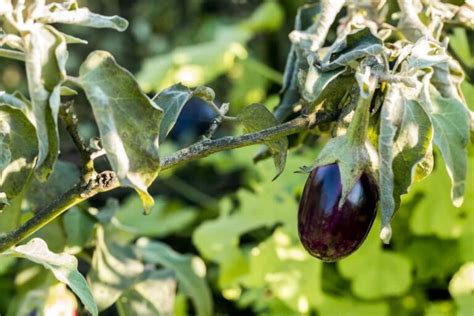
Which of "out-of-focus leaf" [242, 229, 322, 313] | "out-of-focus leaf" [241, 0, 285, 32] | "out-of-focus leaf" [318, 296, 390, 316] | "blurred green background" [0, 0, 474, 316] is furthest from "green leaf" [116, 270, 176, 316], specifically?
"out-of-focus leaf" [241, 0, 285, 32]

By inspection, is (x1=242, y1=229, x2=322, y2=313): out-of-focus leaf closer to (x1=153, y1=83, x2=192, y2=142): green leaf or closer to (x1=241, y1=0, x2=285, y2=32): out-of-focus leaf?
(x1=153, y1=83, x2=192, y2=142): green leaf

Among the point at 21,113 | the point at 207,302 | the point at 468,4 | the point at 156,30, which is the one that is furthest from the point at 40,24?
the point at 156,30

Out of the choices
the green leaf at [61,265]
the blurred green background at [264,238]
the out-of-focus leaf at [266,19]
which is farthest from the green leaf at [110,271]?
the out-of-focus leaf at [266,19]

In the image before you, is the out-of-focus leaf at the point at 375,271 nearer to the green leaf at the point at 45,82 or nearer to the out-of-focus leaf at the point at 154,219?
the out-of-focus leaf at the point at 154,219

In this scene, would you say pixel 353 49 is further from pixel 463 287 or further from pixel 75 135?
pixel 463 287

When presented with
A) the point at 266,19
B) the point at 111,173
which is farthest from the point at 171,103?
the point at 266,19
